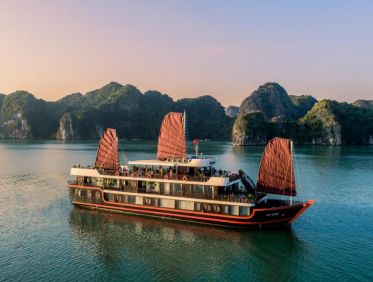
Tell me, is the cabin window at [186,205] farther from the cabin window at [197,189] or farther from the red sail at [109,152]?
the red sail at [109,152]

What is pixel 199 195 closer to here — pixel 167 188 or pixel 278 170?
pixel 167 188

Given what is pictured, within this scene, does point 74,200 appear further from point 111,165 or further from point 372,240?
point 372,240

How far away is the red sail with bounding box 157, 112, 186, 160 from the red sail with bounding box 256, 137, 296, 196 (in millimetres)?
9427

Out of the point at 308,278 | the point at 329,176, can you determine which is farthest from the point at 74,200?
the point at 329,176

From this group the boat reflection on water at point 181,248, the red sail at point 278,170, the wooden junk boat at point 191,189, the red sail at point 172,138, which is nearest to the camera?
the boat reflection on water at point 181,248

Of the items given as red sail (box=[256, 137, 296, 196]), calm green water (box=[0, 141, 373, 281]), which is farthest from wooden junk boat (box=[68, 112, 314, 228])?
calm green water (box=[0, 141, 373, 281])

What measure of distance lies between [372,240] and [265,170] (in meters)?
12.2

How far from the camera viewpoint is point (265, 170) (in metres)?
40.1

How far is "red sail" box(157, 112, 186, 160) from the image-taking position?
4322cm

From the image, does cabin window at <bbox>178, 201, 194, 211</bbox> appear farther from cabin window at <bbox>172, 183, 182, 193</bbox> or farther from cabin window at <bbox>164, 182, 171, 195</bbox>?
cabin window at <bbox>164, 182, 171, 195</bbox>

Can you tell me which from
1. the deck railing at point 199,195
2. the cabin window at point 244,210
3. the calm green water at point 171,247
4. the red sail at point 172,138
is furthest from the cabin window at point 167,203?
the cabin window at point 244,210

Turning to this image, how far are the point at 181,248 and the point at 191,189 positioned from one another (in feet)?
26.5

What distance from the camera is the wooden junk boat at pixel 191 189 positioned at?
36531mm

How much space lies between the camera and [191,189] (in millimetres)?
38969
